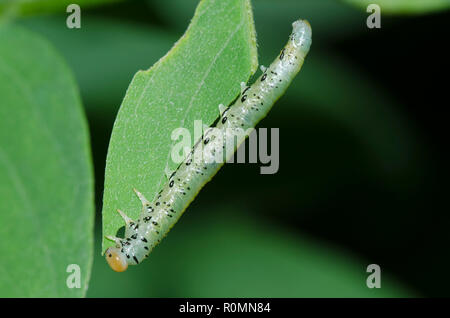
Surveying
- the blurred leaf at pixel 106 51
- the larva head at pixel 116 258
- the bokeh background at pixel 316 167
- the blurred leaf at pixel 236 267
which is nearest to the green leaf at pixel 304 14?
the bokeh background at pixel 316 167

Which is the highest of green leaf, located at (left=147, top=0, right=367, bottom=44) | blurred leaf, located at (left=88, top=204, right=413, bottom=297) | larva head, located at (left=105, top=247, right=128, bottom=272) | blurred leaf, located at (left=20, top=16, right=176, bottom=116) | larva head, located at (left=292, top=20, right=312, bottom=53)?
green leaf, located at (left=147, top=0, right=367, bottom=44)

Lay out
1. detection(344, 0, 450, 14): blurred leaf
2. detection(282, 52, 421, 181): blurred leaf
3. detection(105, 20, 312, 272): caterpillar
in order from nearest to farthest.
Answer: detection(344, 0, 450, 14): blurred leaf, detection(105, 20, 312, 272): caterpillar, detection(282, 52, 421, 181): blurred leaf

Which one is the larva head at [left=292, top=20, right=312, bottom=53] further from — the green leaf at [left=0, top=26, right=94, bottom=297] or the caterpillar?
the green leaf at [left=0, top=26, right=94, bottom=297]

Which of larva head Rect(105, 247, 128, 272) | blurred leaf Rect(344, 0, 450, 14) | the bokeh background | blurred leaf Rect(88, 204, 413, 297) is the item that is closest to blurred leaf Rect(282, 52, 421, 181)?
the bokeh background

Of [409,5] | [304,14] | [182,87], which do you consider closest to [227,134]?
[182,87]

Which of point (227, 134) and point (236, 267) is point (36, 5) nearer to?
point (227, 134)

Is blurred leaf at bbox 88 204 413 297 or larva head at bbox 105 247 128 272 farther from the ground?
blurred leaf at bbox 88 204 413 297
